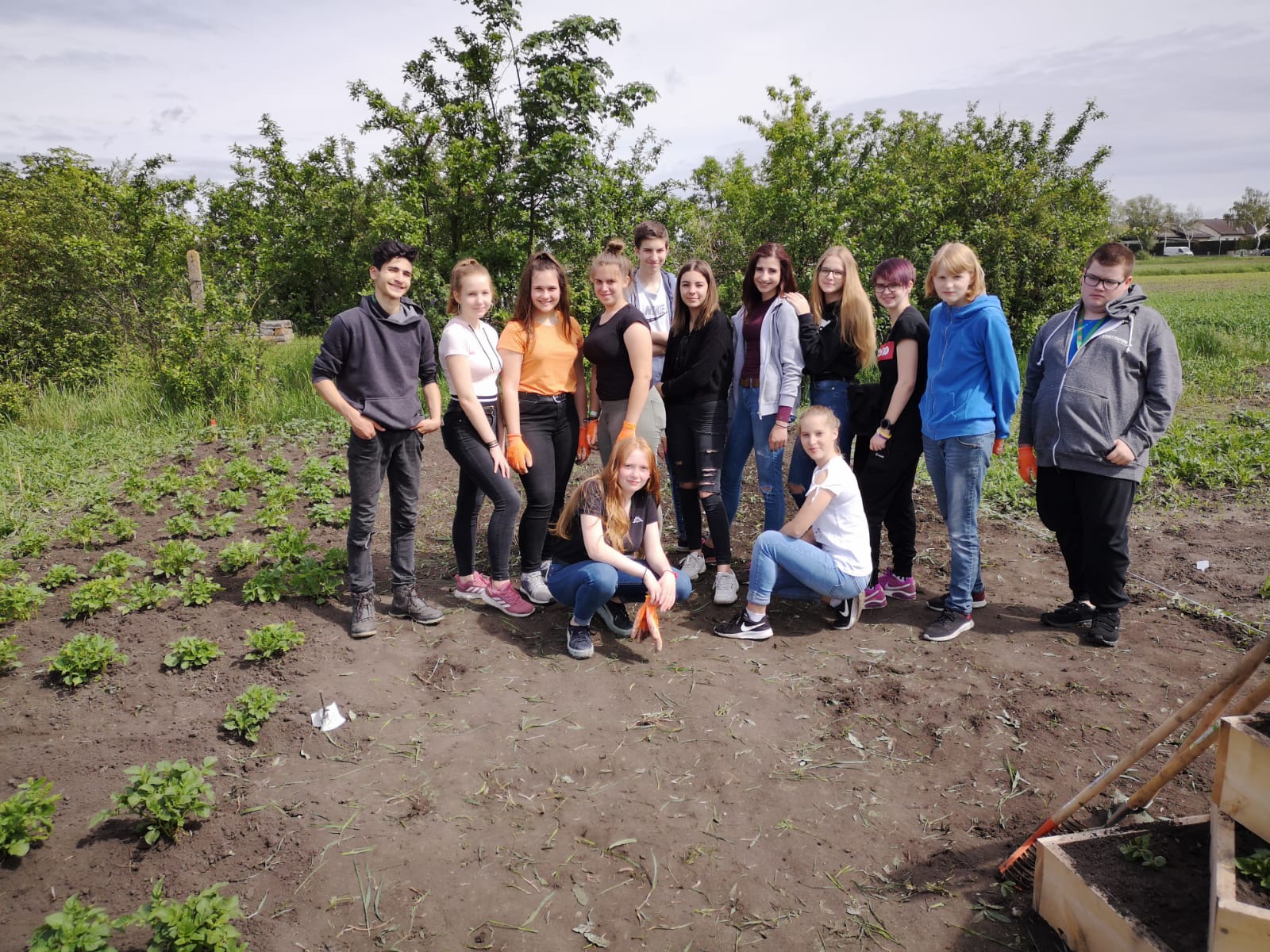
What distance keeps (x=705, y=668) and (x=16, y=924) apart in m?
2.84

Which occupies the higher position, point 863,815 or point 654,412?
point 654,412

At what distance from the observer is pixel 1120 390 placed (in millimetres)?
3941

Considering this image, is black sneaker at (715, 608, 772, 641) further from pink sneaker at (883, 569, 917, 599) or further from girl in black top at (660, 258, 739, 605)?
pink sneaker at (883, 569, 917, 599)

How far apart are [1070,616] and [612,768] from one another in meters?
2.81

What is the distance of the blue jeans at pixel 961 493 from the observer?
4082 millimetres

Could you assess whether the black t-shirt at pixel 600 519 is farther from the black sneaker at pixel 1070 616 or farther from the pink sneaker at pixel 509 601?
the black sneaker at pixel 1070 616

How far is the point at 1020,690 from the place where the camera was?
3.76 metres

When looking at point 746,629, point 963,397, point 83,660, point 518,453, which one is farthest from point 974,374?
point 83,660

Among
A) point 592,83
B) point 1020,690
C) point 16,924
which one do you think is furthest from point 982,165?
point 16,924

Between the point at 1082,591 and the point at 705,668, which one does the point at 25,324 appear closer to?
the point at 705,668

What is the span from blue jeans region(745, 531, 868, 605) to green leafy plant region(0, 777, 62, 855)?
10.4 feet

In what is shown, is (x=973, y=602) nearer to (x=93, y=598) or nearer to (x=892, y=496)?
(x=892, y=496)

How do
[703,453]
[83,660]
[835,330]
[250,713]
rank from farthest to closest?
[703,453] < [835,330] < [83,660] < [250,713]

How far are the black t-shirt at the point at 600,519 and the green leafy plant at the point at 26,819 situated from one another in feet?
7.85
